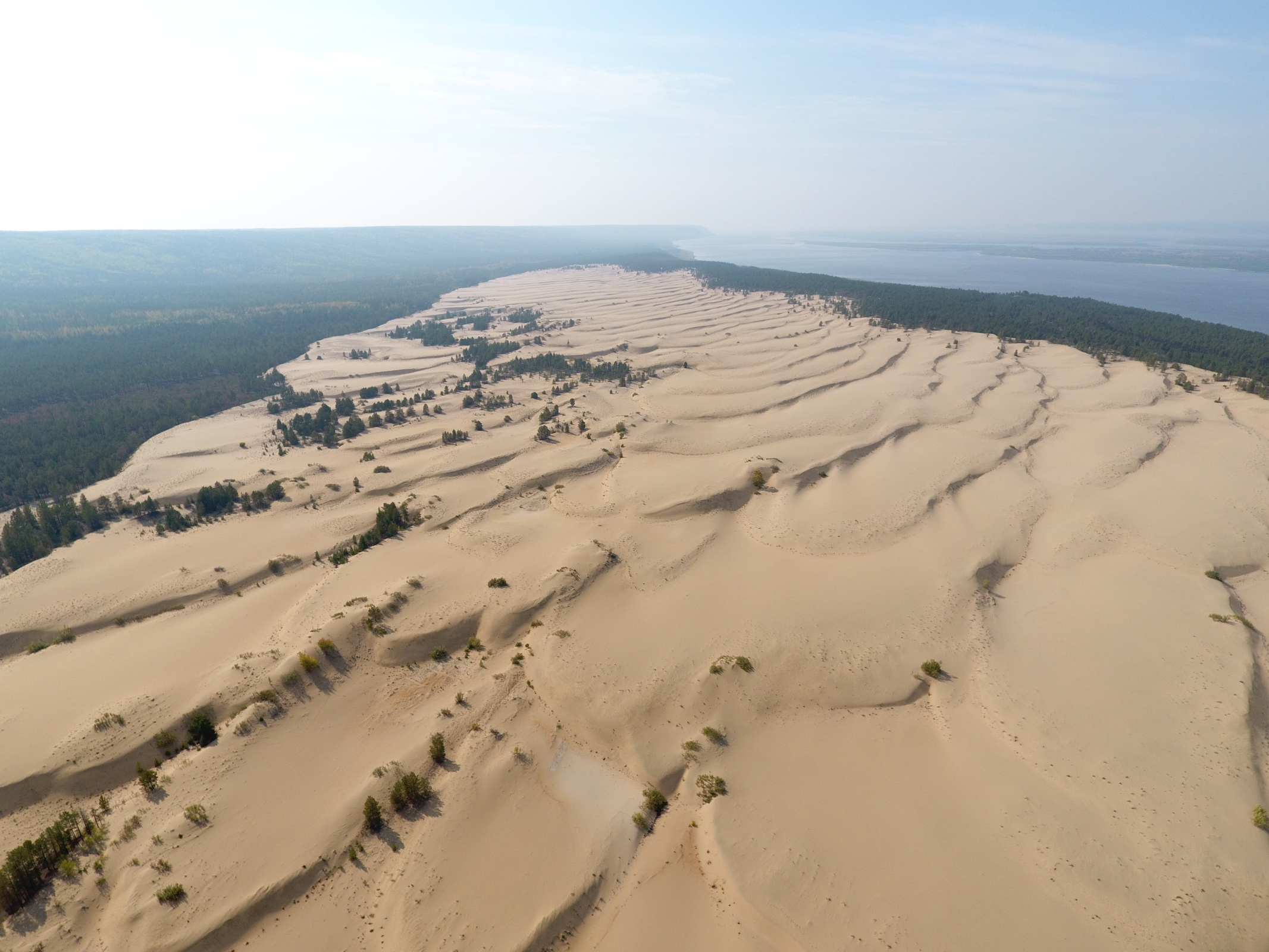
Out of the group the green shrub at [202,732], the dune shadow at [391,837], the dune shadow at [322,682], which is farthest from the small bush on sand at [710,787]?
the green shrub at [202,732]

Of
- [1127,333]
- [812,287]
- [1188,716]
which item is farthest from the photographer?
[812,287]

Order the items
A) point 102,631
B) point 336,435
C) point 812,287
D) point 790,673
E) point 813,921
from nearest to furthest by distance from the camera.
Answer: point 813,921 < point 790,673 < point 102,631 < point 336,435 < point 812,287

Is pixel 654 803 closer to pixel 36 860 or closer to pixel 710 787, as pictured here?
pixel 710 787

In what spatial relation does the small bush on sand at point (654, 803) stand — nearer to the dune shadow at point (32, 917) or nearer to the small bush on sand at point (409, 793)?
the small bush on sand at point (409, 793)

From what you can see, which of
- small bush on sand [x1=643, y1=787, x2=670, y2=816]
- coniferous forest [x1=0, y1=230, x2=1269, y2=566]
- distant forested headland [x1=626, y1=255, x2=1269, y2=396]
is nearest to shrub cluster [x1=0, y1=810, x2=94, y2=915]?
small bush on sand [x1=643, y1=787, x2=670, y2=816]

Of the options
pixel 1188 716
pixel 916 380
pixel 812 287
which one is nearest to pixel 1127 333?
pixel 916 380

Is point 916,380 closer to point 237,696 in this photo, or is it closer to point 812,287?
point 237,696

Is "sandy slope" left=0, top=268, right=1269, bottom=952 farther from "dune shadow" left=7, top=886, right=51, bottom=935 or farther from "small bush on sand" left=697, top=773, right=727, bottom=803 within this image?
"small bush on sand" left=697, top=773, right=727, bottom=803
